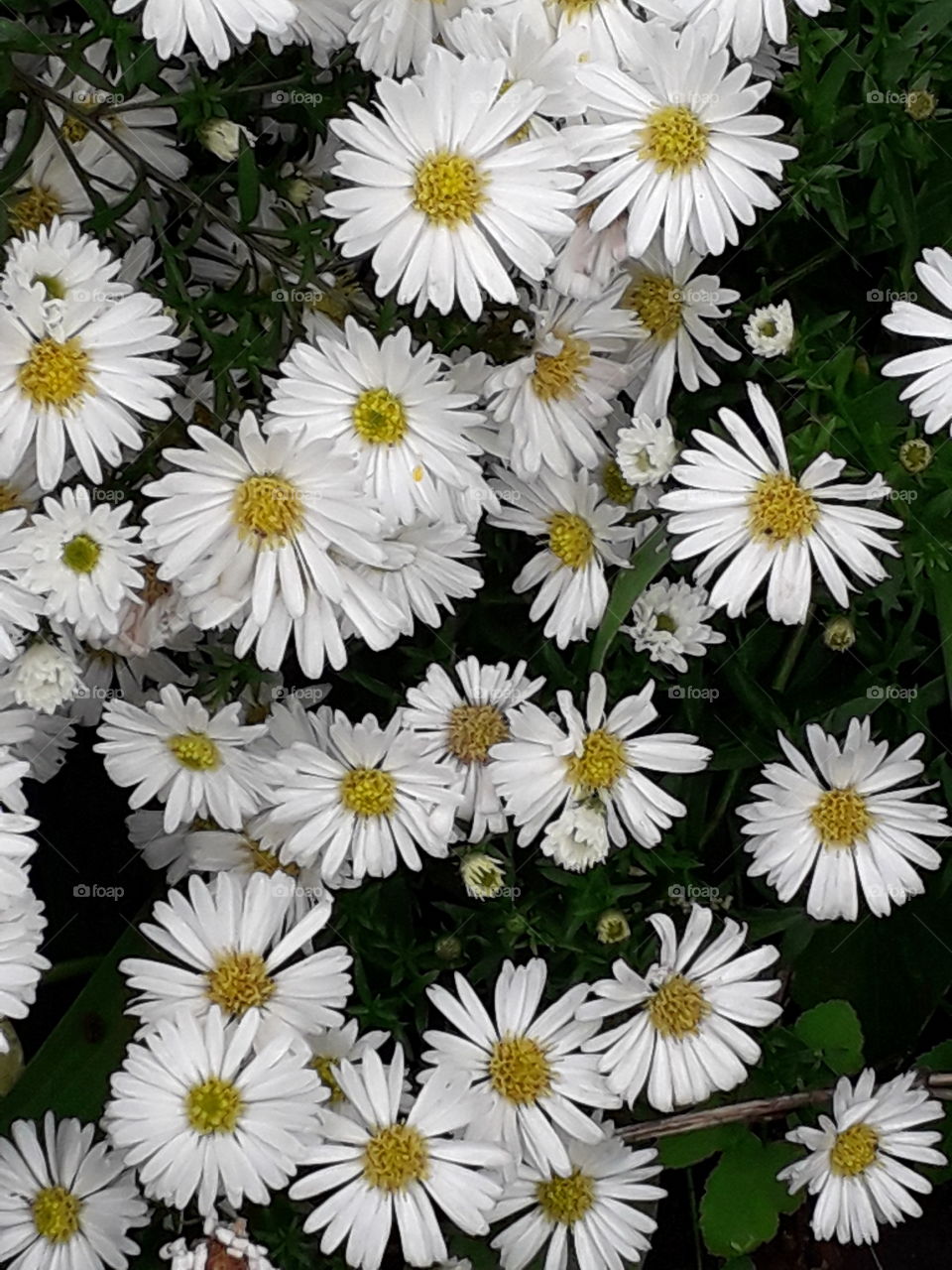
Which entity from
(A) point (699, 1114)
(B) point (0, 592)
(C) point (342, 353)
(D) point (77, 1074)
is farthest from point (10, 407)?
(A) point (699, 1114)

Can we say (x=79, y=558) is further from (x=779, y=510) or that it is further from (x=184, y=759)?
(x=779, y=510)

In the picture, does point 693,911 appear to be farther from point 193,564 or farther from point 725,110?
point 725,110

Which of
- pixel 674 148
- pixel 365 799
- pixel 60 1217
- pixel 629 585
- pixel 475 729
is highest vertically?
pixel 674 148

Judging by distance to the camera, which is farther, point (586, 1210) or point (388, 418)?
point (586, 1210)

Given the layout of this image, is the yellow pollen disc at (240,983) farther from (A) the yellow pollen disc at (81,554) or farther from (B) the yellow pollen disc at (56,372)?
(B) the yellow pollen disc at (56,372)

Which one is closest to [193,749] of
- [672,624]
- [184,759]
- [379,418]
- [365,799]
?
[184,759]
